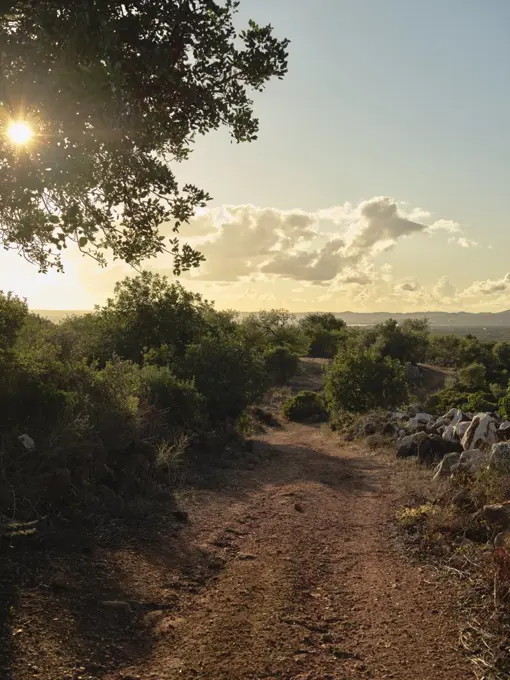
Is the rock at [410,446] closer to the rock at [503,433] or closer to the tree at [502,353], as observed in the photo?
the rock at [503,433]

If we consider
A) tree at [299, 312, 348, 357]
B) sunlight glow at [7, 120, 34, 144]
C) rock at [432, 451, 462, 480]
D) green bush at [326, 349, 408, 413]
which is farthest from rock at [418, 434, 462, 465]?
tree at [299, 312, 348, 357]

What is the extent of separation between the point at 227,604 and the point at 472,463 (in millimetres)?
8112

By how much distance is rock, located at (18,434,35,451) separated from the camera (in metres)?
8.31

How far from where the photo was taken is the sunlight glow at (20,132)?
714 cm

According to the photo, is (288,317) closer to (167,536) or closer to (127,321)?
(127,321)

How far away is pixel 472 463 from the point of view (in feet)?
40.4

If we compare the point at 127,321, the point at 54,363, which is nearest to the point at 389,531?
the point at 54,363

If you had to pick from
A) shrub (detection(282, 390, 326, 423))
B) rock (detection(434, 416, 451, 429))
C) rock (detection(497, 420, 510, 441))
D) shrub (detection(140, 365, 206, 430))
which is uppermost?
shrub (detection(140, 365, 206, 430))

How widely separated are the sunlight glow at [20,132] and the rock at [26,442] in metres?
4.61

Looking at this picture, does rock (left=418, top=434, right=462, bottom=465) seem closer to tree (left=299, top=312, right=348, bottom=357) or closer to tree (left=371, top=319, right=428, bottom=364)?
tree (left=371, top=319, right=428, bottom=364)

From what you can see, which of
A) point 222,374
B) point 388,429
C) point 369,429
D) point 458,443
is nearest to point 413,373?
point 369,429

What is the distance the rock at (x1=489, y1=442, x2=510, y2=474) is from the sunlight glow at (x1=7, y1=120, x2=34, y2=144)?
36.9 feet

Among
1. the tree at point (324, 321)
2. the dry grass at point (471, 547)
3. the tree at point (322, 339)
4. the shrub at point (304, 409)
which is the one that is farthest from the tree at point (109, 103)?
the tree at point (324, 321)

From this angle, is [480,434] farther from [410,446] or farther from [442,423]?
[442,423]
